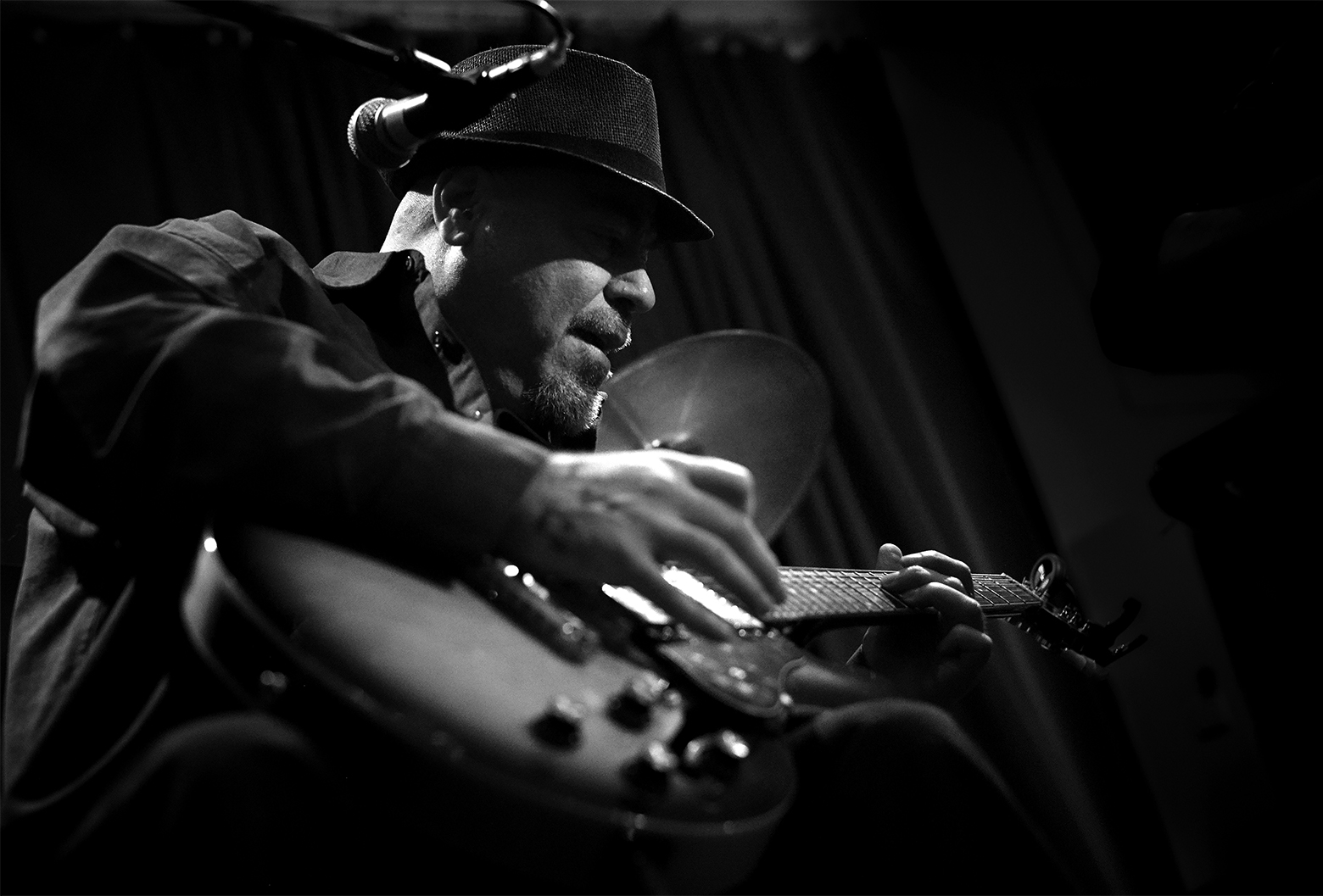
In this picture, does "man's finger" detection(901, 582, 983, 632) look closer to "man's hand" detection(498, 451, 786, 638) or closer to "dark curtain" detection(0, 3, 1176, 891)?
"man's hand" detection(498, 451, 786, 638)

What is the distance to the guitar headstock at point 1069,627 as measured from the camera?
149cm

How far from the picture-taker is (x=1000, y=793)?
3.18 ft

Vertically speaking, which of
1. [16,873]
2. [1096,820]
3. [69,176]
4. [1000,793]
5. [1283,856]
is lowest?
[1283,856]

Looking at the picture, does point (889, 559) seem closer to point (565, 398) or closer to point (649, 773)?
point (565, 398)

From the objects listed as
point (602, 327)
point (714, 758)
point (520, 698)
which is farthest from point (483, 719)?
point (602, 327)

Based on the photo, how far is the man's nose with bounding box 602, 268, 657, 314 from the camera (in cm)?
155

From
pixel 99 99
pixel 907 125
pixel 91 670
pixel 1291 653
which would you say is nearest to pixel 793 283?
pixel 907 125

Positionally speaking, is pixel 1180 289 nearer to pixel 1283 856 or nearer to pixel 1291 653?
pixel 1291 653

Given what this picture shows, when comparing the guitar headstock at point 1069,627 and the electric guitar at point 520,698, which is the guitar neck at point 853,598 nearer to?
the guitar headstock at point 1069,627

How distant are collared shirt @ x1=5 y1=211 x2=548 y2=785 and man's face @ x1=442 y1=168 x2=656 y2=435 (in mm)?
568

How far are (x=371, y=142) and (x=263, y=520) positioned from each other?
0.63 metres

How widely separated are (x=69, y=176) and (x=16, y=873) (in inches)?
66.8

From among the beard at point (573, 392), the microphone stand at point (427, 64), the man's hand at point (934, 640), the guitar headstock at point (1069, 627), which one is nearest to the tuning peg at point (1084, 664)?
the guitar headstock at point (1069, 627)

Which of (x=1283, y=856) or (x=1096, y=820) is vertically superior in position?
(x=1096, y=820)
